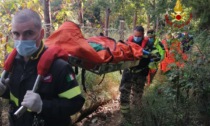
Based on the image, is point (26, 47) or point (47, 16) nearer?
point (26, 47)

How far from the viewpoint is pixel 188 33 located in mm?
3527

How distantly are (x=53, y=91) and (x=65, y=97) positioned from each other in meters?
0.10

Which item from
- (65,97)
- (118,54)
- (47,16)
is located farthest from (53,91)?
(47,16)

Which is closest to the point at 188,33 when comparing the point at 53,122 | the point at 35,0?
the point at 53,122

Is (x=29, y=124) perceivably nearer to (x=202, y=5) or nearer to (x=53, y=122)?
(x=53, y=122)

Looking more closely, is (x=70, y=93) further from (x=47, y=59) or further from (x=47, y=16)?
(x=47, y=16)

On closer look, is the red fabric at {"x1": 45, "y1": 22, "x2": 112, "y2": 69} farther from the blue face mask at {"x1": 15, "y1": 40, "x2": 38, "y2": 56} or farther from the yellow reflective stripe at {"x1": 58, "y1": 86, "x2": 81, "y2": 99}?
the yellow reflective stripe at {"x1": 58, "y1": 86, "x2": 81, "y2": 99}

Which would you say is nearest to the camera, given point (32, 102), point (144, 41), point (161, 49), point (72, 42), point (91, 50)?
point (32, 102)

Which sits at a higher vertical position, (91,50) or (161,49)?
(91,50)

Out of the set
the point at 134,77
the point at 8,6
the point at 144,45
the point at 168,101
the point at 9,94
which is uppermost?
the point at 8,6

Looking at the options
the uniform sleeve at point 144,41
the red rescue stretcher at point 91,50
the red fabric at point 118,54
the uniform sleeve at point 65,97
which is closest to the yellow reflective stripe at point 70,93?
the uniform sleeve at point 65,97

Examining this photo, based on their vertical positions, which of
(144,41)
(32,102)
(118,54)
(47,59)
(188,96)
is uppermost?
(47,59)

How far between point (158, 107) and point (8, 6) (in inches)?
130

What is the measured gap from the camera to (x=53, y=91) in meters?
1.72
